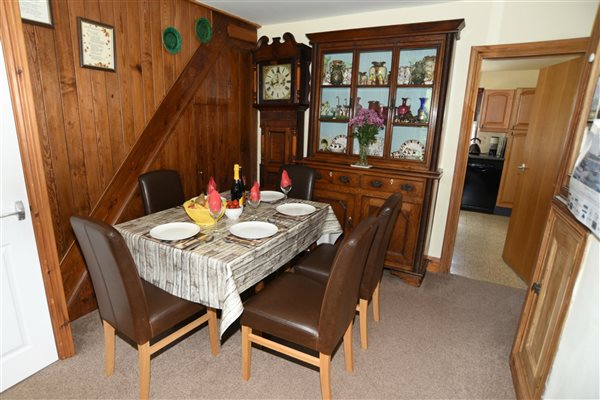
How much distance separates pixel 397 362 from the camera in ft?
6.56

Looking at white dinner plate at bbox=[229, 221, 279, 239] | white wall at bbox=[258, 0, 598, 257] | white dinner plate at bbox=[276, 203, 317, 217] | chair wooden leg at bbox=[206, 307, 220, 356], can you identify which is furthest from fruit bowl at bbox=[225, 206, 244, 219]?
white wall at bbox=[258, 0, 598, 257]

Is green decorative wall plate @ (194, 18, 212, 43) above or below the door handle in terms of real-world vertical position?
above

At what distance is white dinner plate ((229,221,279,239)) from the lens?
1.79 meters

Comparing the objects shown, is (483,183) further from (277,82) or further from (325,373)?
(325,373)

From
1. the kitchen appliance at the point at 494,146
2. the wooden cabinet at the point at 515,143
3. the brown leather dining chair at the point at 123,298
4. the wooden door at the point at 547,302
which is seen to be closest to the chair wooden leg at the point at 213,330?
the brown leather dining chair at the point at 123,298

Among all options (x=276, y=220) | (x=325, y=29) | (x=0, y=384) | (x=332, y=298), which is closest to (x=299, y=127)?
(x=325, y=29)

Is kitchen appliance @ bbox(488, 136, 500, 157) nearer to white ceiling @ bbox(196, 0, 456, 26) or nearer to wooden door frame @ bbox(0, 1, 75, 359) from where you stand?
white ceiling @ bbox(196, 0, 456, 26)

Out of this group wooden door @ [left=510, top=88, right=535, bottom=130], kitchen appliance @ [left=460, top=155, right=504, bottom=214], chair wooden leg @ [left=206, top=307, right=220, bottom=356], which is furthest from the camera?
kitchen appliance @ [left=460, top=155, right=504, bottom=214]

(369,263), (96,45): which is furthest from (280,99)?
(369,263)

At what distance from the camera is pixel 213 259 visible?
1509 millimetres

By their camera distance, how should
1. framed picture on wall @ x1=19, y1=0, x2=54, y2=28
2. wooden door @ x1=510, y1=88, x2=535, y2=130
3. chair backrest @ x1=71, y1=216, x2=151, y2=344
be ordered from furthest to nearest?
wooden door @ x1=510, y1=88, x2=535, y2=130 → framed picture on wall @ x1=19, y1=0, x2=54, y2=28 → chair backrest @ x1=71, y1=216, x2=151, y2=344

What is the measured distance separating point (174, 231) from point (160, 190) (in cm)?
78

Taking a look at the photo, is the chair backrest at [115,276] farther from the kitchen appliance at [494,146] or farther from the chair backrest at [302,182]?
the kitchen appliance at [494,146]

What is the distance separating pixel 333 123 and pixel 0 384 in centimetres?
308
